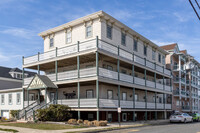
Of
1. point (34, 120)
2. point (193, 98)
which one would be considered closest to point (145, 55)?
point (34, 120)

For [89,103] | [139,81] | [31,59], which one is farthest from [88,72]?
[31,59]

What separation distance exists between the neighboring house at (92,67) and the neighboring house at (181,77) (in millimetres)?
15021

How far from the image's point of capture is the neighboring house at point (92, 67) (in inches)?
984

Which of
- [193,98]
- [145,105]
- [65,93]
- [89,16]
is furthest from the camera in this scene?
[193,98]

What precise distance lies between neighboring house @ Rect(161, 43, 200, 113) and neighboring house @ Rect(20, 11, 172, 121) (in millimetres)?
15021

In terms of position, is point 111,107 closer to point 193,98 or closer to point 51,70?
point 51,70

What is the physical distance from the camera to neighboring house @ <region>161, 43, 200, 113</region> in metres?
48.4

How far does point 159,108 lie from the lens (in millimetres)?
36219

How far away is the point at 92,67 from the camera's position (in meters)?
25.9

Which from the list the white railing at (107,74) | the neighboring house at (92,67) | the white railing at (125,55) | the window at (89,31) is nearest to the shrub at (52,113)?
the neighboring house at (92,67)

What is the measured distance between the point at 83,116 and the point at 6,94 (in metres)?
14.0

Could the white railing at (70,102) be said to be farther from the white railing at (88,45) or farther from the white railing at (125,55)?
the white railing at (125,55)

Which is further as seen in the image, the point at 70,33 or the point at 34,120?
the point at 70,33

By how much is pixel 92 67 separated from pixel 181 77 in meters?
31.5
